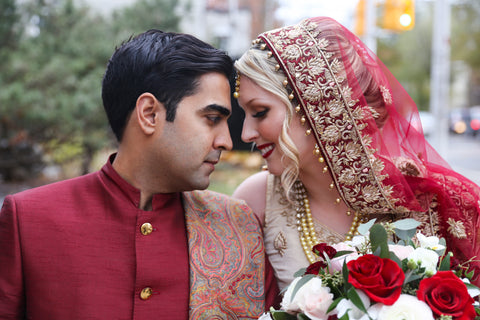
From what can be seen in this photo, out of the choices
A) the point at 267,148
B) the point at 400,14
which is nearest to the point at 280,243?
the point at 267,148

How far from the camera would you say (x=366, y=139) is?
2615mm

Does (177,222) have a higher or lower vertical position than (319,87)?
lower

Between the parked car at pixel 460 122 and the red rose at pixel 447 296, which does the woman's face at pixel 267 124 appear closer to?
the red rose at pixel 447 296

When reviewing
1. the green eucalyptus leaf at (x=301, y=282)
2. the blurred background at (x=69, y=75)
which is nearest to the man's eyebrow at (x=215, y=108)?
the green eucalyptus leaf at (x=301, y=282)

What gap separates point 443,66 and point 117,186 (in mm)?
8553

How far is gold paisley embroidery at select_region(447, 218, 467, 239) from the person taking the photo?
8.36ft

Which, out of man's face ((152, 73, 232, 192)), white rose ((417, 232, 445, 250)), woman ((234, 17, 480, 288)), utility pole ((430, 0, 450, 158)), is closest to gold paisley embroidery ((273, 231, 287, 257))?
woman ((234, 17, 480, 288))

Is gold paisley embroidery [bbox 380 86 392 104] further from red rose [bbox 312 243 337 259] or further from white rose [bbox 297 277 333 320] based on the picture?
white rose [bbox 297 277 333 320]

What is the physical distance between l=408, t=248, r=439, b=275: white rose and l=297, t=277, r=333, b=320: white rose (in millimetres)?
324

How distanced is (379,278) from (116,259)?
3.80 feet

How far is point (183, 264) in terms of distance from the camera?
2.40m

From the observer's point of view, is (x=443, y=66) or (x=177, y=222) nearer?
(x=177, y=222)

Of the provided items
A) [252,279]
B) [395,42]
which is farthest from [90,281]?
[395,42]

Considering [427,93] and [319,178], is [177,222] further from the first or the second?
[427,93]
